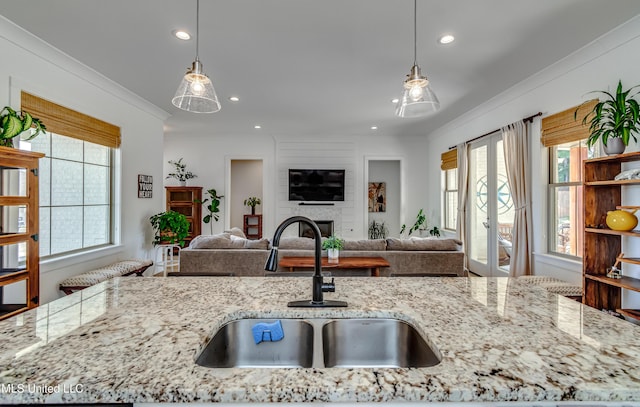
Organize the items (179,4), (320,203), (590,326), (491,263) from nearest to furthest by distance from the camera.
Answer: (590,326), (179,4), (491,263), (320,203)

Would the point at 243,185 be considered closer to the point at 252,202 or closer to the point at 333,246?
the point at 252,202

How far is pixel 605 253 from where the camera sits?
A: 268 centimetres

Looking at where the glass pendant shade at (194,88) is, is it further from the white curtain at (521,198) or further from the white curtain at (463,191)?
the white curtain at (463,191)

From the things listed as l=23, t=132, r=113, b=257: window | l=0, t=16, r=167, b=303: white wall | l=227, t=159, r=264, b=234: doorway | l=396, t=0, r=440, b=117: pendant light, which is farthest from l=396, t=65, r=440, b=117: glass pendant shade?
l=227, t=159, r=264, b=234: doorway

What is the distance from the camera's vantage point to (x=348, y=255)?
3.66 meters

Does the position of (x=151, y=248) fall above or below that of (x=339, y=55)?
below

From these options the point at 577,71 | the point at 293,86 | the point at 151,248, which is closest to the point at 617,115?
the point at 577,71

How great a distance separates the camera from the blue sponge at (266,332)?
1086mm

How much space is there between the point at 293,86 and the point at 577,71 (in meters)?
2.94

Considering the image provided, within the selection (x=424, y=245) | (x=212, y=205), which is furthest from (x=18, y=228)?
(x=212, y=205)

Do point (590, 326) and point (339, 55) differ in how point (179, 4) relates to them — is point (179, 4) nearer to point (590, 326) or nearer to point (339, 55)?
point (339, 55)

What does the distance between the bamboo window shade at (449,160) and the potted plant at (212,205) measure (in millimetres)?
4563

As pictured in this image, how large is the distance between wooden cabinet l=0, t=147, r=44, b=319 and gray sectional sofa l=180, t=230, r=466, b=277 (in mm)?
1314

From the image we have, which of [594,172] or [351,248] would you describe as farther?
[351,248]
